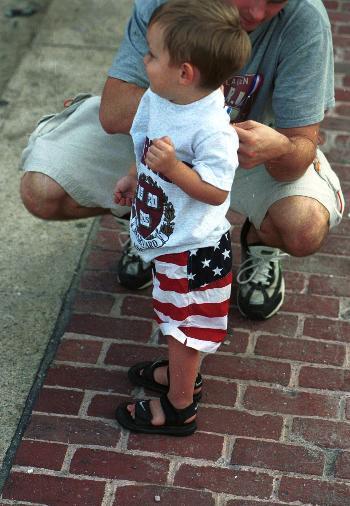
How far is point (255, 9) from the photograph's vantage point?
2.81m

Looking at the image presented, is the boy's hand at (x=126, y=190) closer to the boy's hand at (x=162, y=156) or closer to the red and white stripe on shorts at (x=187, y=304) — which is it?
the red and white stripe on shorts at (x=187, y=304)

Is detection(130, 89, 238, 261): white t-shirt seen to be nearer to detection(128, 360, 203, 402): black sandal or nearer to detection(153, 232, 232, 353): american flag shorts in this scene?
detection(153, 232, 232, 353): american flag shorts

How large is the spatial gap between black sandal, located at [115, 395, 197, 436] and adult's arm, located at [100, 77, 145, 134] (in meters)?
0.91

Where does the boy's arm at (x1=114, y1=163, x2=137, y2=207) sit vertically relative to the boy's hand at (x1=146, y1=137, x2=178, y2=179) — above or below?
below

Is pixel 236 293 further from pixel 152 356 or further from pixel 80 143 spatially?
pixel 80 143

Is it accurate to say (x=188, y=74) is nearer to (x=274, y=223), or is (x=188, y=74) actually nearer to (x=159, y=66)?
(x=159, y=66)

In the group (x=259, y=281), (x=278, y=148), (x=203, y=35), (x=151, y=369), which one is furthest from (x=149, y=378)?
(x=203, y=35)

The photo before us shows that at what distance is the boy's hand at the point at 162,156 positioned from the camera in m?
2.44

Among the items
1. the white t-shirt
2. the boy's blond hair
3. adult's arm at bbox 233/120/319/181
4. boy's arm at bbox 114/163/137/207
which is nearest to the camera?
the boy's blond hair

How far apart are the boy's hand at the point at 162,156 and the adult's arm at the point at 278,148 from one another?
349mm

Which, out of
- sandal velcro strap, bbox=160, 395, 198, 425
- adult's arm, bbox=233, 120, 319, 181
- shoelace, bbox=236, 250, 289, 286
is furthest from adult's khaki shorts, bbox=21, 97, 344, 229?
sandal velcro strap, bbox=160, 395, 198, 425

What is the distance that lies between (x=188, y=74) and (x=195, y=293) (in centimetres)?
66

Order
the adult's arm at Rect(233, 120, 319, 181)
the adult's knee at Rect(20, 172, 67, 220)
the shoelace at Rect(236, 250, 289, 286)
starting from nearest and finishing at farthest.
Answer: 1. the adult's arm at Rect(233, 120, 319, 181)
2. the adult's knee at Rect(20, 172, 67, 220)
3. the shoelace at Rect(236, 250, 289, 286)

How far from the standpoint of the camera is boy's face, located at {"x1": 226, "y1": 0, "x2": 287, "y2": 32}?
280 cm
